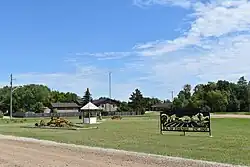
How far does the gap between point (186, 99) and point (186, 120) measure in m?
93.9

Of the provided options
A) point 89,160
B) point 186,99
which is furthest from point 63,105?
point 89,160

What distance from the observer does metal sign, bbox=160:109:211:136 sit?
27.4m

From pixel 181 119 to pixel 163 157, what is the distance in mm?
13277

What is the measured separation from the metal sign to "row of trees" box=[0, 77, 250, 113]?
71836 mm

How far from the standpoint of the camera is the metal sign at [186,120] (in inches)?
1080

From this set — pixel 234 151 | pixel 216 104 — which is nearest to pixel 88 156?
pixel 234 151

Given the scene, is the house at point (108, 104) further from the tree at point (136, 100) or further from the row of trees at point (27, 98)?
the row of trees at point (27, 98)

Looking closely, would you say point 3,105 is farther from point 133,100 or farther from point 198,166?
point 198,166

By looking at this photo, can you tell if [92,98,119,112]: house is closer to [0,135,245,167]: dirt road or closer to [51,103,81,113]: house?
[51,103,81,113]: house

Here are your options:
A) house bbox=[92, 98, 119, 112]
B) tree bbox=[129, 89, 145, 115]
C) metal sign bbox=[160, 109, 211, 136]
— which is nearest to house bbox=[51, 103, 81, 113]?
house bbox=[92, 98, 119, 112]

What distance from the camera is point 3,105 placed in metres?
118

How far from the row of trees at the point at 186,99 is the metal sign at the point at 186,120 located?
71.8 metres

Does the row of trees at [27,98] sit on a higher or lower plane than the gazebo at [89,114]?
higher

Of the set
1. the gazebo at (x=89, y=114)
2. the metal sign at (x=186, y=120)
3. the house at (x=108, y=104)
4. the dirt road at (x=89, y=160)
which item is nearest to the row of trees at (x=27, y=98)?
the house at (x=108, y=104)
